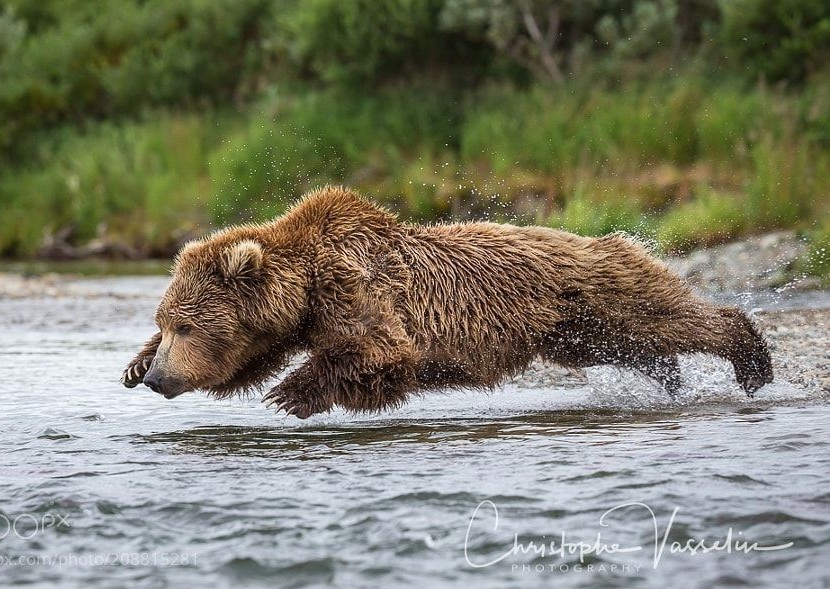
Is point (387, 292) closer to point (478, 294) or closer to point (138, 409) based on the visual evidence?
point (478, 294)

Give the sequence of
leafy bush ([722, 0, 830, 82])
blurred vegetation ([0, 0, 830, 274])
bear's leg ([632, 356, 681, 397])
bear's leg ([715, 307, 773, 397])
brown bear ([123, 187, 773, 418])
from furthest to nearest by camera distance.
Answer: leafy bush ([722, 0, 830, 82]), blurred vegetation ([0, 0, 830, 274]), bear's leg ([715, 307, 773, 397]), bear's leg ([632, 356, 681, 397]), brown bear ([123, 187, 773, 418])

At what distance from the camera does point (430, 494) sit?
455cm

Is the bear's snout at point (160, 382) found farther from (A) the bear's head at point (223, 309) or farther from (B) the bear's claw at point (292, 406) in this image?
(B) the bear's claw at point (292, 406)

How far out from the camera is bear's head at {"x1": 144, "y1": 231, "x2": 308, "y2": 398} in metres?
6.12

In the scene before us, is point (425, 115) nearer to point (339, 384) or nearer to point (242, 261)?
point (242, 261)

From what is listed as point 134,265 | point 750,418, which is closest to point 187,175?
point 134,265

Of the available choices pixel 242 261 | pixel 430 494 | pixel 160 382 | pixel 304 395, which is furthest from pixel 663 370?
pixel 160 382

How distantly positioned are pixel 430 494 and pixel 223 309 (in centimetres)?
209

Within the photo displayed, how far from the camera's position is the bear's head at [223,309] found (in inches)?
241

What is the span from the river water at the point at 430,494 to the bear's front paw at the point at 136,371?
8.6 inches

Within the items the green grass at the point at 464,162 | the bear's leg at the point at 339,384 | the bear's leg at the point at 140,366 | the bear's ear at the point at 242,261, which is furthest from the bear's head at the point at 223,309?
the green grass at the point at 464,162

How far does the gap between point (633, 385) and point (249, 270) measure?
2482mm

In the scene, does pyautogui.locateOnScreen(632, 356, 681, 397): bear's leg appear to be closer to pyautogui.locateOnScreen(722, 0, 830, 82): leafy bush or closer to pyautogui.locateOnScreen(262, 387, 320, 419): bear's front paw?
pyautogui.locateOnScreen(262, 387, 320, 419): bear's front paw

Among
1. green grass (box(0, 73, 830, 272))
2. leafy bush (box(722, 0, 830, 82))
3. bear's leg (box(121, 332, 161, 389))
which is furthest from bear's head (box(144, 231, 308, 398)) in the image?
leafy bush (box(722, 0, 830, 82))
